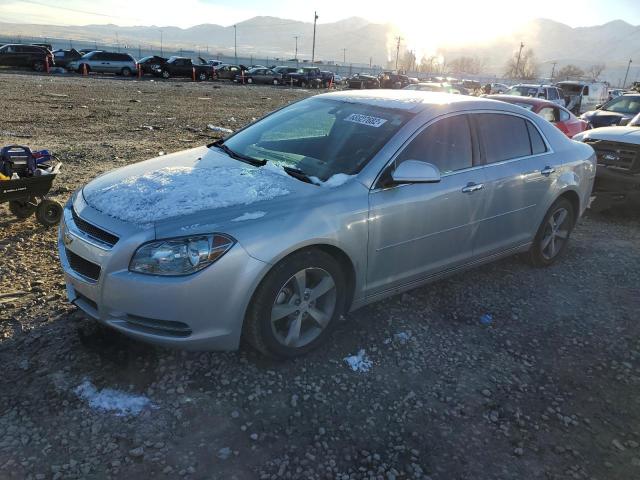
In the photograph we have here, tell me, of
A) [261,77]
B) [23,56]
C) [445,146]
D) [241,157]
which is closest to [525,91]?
[445,146]

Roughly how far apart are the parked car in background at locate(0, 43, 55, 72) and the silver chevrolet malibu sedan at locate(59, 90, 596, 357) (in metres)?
33.4

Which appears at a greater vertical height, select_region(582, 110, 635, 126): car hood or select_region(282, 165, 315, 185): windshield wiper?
select_region(582, 110, 635, 126): car hood

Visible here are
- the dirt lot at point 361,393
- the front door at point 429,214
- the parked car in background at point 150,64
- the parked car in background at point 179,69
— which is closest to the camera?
the dirt lot at point 361,393

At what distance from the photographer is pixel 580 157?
201 inches

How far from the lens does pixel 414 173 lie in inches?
133

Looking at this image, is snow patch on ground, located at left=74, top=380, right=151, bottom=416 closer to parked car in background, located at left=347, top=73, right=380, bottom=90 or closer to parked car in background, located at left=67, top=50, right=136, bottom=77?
→ parked car in background, located at left=67, top=50, right=136, bottom=77

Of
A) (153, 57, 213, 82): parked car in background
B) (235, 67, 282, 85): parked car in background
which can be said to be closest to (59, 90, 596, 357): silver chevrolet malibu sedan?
(153, 57, 213, 82): parked car in background

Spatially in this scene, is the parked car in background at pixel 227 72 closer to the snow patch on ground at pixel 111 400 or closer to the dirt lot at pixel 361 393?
the dirt lot at pixel 361 393

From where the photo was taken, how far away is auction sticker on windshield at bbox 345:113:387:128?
379 centimetres

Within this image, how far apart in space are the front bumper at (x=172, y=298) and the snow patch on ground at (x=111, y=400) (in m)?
0.34

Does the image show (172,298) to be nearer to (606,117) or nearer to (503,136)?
(503,136)

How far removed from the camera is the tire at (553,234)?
4965 mm

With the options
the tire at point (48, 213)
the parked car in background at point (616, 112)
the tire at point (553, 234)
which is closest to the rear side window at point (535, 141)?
the tire at point (553, 234)

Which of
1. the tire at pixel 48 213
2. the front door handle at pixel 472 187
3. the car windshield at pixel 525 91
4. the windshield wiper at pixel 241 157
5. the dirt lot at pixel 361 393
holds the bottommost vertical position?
the dirt lot at pixel 361 393
